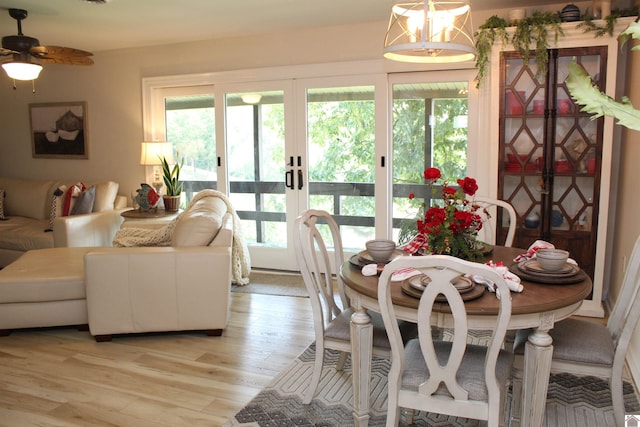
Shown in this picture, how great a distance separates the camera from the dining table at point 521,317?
6.54 ft

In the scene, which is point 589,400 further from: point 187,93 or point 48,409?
point 187,93

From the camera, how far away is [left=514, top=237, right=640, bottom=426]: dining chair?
7.12ft

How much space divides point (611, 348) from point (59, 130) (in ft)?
20.9

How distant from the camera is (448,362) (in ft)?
6.25

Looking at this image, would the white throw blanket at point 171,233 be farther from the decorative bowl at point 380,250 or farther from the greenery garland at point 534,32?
the greenery garland at point 534,32

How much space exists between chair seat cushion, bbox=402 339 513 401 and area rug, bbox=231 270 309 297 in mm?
2508

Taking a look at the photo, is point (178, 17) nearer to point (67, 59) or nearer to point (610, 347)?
point (67, 59)

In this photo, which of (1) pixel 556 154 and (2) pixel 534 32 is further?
(1) pixel 556 154

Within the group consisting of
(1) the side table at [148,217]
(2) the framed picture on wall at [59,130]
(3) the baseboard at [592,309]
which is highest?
(2) the framed picture on wall at [59,130]

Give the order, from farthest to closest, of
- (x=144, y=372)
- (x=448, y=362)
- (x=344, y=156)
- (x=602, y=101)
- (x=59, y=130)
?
(x=59, y=130) → (x=344, y=156) → (x=144, y=372) → (x=448, y=362) → (x=602, y=101)

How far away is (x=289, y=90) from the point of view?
5.22 meters

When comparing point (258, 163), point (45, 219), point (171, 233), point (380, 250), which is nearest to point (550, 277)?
point (380, 250)

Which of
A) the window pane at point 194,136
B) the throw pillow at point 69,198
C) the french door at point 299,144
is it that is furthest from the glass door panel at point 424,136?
the throw pillow at point 69,198

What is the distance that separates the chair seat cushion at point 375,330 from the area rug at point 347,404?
39 centimetres
